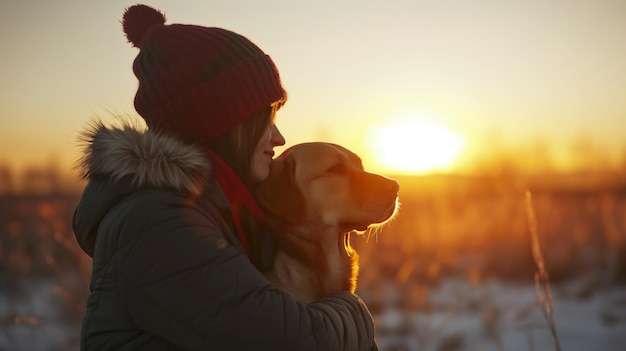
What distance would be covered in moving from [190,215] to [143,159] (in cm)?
25

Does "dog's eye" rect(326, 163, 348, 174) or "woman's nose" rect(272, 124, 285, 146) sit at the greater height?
"woman's nose" rect(272, 124, 285, 146)

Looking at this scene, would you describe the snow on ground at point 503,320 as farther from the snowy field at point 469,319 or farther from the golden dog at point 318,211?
the golden dog at point 318,211

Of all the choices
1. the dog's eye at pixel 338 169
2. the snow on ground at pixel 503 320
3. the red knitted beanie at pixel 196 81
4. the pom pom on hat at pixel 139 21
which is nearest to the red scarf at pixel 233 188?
the red knitted beanie at pixel 196 81

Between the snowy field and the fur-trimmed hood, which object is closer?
the fur-trimmed hood

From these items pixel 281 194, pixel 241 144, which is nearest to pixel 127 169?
pixel 241 144

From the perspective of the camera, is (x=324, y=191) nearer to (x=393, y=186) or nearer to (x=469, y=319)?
(x=393, y=186)

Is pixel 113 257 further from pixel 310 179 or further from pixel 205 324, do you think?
pixel 310 179

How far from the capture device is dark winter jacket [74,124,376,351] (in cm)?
151

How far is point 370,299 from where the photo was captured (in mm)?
5918

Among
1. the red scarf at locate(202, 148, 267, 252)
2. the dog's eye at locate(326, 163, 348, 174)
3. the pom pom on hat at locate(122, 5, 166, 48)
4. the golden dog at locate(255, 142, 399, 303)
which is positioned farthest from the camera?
the dog's eye at locate(326, 163, 348, 174)

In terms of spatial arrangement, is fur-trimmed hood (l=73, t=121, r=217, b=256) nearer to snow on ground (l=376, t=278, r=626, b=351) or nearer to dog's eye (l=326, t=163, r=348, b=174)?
dog's eye (l=326, t=163, r=348, b=174)

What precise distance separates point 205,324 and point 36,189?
47.6 ft

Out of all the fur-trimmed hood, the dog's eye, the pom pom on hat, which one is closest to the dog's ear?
the dog's eye

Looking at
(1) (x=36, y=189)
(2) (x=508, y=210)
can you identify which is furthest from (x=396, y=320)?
(1) (x=36, y=189)
